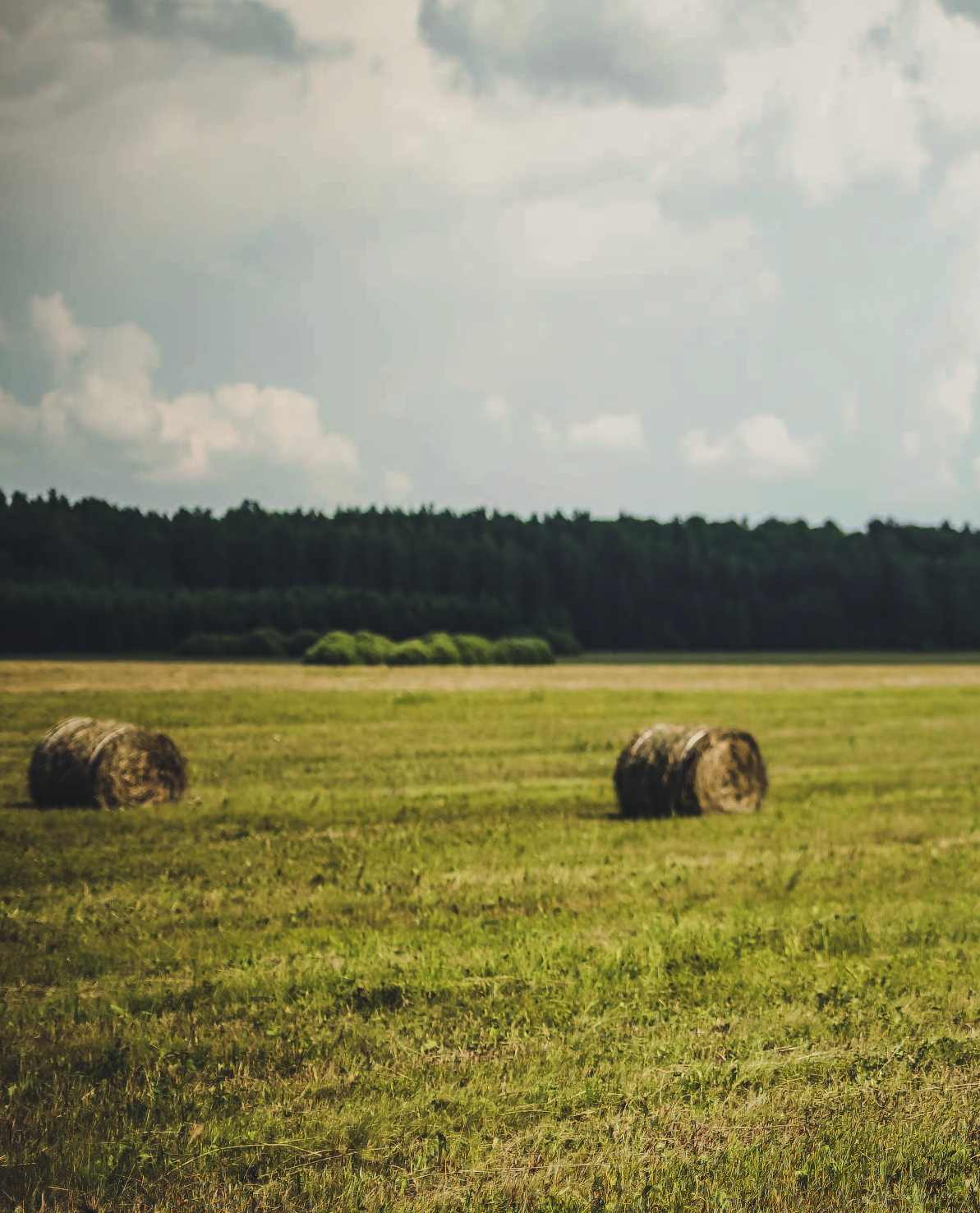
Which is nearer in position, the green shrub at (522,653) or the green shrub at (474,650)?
the green shrub at (474,650)

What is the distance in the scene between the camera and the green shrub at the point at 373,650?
175 feet

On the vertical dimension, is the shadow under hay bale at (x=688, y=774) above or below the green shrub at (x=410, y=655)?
below

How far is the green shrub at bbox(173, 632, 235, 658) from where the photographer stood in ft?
200

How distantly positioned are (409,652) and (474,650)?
501 centimetres

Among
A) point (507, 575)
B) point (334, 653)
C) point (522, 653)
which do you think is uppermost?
point (507, 575)

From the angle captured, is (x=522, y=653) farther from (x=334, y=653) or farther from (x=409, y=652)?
(x=334, y=653)

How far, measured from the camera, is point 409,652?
54.2m

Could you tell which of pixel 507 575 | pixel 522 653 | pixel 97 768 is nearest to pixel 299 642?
pixel 522 653

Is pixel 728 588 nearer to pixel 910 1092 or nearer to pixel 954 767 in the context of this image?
pixel 954 767

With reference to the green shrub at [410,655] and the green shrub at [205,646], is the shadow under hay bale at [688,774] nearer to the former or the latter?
the green shrub at [410,655]

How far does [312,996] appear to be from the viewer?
765cm

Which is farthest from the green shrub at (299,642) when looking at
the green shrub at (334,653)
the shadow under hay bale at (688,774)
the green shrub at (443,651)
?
the shadow under hay bale at (688,774)

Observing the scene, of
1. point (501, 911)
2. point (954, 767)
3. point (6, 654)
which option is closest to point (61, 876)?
point (501, 911)

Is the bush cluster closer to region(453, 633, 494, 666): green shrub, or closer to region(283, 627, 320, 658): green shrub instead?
region(453, 633, 494, 666): green shrub
